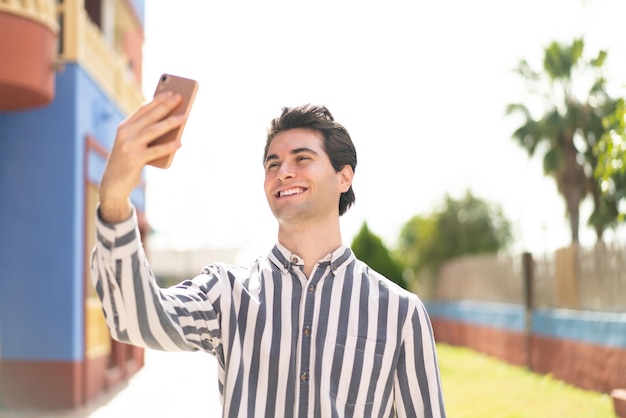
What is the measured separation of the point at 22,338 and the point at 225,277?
10559mm

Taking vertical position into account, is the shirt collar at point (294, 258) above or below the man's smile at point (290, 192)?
below

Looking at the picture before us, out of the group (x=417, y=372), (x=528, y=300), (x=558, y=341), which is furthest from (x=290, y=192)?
(x=528, y=300)

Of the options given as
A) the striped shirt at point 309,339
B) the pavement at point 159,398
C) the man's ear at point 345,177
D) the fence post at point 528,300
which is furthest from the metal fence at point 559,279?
the striped shirt at point 309,339

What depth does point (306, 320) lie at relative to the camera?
95.7 inches

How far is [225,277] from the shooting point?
8.08ft

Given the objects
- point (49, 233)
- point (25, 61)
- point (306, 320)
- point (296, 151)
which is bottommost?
point (306, 320)

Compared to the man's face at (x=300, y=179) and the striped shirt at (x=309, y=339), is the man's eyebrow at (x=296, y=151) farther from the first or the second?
the striped shirt at (x=309, y=339)

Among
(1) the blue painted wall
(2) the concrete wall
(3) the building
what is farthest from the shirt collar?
(2) the concrete wall

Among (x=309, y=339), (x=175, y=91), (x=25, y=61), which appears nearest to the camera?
(x=175, y=91)

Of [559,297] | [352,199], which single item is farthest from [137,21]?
[352,199]

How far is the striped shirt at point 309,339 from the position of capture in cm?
237

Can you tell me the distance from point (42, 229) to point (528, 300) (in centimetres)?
1067

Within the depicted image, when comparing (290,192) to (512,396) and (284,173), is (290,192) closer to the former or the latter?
(284,173)

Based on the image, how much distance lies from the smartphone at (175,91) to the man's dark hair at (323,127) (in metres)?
0.72
